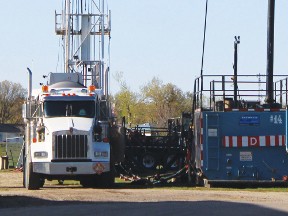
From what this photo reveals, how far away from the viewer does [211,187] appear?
28656 mm

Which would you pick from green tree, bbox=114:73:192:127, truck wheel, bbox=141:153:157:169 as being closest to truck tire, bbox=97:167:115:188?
truck wheel, bbox=141:153:157:169

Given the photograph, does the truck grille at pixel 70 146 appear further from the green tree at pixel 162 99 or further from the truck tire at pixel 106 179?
the green tree at pixel 162 99

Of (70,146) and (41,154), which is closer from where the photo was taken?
(70,146)

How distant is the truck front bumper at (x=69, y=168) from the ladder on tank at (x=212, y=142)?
3.72 m

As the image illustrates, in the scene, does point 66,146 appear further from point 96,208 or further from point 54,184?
point 96,208

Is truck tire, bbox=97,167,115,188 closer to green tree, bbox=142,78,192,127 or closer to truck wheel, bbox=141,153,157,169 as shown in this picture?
truck wheel, bbox=141,153,157,169

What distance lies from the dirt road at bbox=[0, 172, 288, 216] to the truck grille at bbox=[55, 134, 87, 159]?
197 cm

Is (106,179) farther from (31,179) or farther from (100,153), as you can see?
(31,179)

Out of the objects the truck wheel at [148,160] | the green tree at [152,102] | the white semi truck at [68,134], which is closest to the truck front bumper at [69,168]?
the white semi truck at [68,134]

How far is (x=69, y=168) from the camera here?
2695 cm

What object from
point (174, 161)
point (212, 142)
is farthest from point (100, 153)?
point (174, 161)

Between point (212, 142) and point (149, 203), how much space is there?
787 cm

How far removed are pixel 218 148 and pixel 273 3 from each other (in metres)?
7.88

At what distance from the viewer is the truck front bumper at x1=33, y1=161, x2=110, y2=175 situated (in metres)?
26.9
